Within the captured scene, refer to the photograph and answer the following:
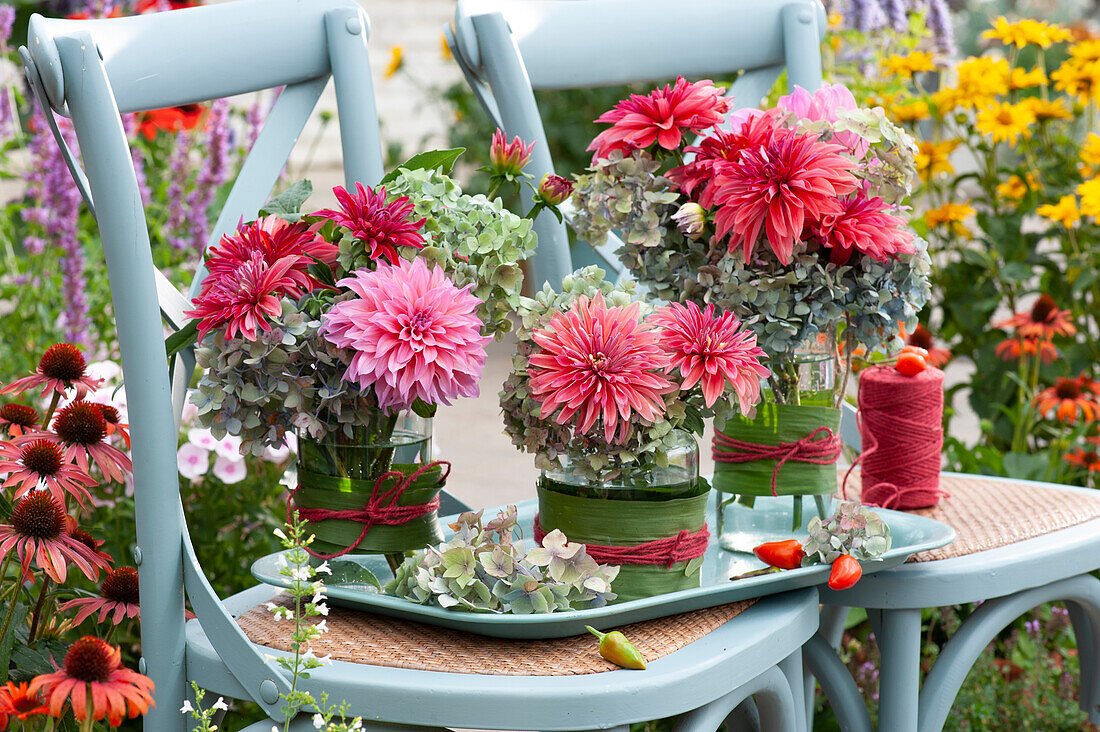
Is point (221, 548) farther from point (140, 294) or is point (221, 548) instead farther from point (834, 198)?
point (834, 198)

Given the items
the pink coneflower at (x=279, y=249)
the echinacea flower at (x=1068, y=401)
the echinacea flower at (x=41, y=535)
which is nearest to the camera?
the pink coneflower at (x=279, y=249)

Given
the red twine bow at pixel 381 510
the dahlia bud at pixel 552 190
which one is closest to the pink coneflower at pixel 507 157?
the dahlia bud at pixel 552 190

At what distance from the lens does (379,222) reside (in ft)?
2.78

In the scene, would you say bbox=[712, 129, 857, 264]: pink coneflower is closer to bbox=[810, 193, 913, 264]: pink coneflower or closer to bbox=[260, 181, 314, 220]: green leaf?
bbox=[810, 193, 913, 264]: pink coneflower

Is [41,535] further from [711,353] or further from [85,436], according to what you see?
[711,353]

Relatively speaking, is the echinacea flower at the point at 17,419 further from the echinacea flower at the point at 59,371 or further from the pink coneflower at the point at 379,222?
the pink coneflower at the point at 379,222

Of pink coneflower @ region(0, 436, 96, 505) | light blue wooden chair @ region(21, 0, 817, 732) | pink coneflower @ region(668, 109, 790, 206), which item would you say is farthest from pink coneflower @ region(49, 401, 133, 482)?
pink coneflower @ region(668, 109, 790, 206)

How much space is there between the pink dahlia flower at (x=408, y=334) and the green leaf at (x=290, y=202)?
0.16 metres

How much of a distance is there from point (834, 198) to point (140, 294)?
1.82 feet

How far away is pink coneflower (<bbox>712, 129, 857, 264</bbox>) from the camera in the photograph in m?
0.92

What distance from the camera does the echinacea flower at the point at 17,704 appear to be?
2.44 feet

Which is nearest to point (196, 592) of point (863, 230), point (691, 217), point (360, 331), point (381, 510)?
point (381, 510)

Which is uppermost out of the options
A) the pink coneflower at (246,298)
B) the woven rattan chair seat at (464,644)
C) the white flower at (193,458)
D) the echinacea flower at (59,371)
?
the pink coneflower at (246,298)

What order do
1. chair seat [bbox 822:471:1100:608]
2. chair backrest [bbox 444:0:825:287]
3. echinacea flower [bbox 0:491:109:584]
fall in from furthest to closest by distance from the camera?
1. chair backrest [bbox 444:0:825:287]
2. chair seat [bbox 822:471:1100:608]
3. echinacea flower [bbox 0:491:109:584]
